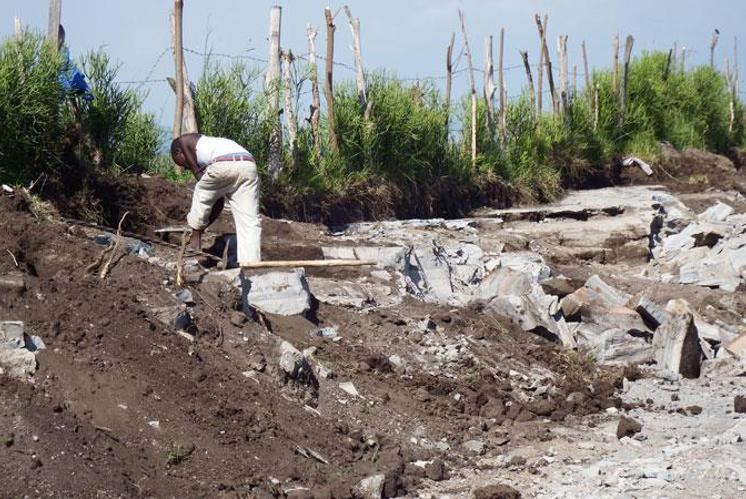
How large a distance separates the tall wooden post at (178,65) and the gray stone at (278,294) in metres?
3.64

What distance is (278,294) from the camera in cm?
805

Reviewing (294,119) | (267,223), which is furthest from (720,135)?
(267,223)

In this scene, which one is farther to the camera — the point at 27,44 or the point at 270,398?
the point at 27,44

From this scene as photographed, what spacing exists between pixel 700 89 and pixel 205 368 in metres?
20.3

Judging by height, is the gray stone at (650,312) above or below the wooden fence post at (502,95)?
below

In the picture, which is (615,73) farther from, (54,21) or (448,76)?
(54,21)

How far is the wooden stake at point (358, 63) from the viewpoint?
13.9m

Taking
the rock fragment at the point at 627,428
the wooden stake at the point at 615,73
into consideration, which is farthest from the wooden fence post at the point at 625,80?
the rock fragment at the point at 627,428

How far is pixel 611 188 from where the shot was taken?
19.1 meters

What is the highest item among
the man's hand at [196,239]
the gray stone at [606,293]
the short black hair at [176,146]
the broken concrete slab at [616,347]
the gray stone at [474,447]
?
the short black hair at [176,146]

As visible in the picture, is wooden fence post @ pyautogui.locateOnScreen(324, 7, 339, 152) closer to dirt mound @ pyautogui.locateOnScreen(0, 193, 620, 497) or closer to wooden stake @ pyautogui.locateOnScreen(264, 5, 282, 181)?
wooden stake @ pyautogui.locateOnScreen(264, 5, 282, 181)

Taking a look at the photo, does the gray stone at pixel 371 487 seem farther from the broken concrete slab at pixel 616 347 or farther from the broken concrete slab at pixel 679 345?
the broken concrete slab at pixel 679 345

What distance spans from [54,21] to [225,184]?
2.93 meters

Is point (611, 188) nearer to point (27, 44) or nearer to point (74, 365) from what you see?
point (27, 44)
